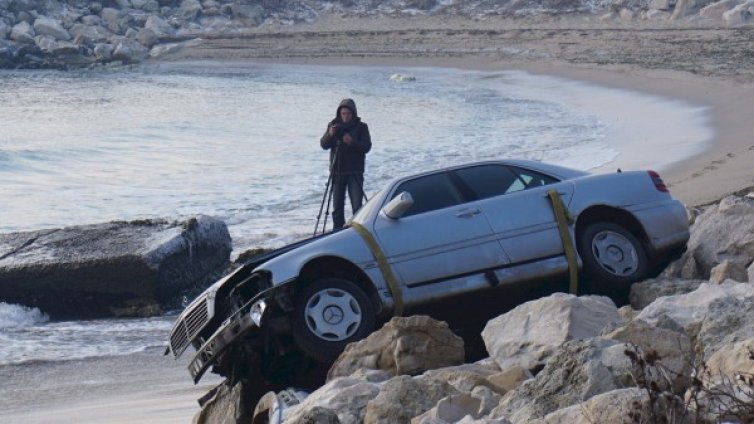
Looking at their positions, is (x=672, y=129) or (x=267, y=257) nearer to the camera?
(x=267, y=257)

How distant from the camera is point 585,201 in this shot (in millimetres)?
9688

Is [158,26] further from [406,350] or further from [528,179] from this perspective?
[406,350]

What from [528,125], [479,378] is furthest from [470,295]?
[528,125]

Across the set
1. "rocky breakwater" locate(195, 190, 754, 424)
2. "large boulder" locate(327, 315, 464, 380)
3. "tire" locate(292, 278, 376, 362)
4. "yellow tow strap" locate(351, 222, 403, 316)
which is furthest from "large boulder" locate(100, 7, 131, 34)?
"large boulder" locate(327, 315, 464, 380)

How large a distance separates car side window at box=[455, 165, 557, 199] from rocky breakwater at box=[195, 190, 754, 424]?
129cm

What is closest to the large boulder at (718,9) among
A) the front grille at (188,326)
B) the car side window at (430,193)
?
the car side window at (430,193)

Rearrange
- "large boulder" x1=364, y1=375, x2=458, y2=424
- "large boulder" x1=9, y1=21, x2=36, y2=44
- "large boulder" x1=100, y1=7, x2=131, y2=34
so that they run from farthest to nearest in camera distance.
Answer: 1. "large boulder" x1=100, y1=7, x2=131, y2=34
2. "large boulder" x1=9, y1=21, x2=36, y2=44
3. "large boulder" x1=364, y1=375, x2=458, y2=424

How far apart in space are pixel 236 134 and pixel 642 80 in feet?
37.8

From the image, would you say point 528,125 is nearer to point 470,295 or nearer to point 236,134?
point 236,134

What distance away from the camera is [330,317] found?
8.73m

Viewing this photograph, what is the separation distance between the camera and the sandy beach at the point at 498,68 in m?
9.96

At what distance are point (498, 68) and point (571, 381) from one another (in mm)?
42319

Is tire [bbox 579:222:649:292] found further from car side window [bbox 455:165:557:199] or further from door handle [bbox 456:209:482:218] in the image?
door handle [bbox 456:209:482:218]

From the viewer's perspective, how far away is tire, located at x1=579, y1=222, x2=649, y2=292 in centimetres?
948
